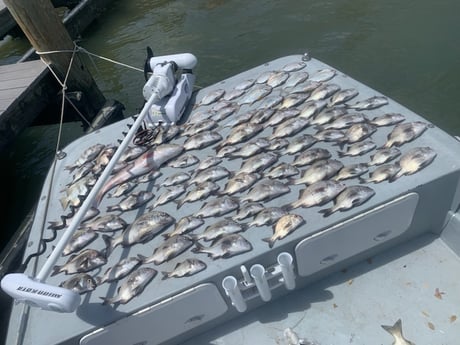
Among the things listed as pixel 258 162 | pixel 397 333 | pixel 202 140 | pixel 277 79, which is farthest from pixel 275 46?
pixel 397 333

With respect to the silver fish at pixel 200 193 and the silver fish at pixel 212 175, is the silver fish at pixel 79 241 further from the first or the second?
the silver fish at pixel 212 175

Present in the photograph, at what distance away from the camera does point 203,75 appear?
31.1ft

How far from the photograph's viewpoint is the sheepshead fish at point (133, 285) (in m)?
2.80

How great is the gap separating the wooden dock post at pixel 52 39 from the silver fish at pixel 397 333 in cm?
664

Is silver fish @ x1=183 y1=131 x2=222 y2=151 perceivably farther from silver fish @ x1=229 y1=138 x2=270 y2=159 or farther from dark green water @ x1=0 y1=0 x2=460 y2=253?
dark green water @ x1=0 y1=0 x2=460 y2=253

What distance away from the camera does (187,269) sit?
9.35 ft

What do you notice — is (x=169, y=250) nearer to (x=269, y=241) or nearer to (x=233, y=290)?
(x=233, y=290)

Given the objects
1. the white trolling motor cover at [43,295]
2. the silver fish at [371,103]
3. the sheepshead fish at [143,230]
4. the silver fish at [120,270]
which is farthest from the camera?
the silver fish at [371,103]

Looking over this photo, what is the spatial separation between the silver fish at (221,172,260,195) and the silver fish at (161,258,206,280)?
2.58ft

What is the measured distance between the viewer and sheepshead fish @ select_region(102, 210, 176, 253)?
128 inches

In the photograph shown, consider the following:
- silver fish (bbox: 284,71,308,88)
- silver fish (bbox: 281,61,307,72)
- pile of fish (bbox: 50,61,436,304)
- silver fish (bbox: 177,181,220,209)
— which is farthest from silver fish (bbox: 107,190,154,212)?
silver fish (bbox: 281,61,307,72)

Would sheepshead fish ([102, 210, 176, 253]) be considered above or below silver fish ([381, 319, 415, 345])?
above

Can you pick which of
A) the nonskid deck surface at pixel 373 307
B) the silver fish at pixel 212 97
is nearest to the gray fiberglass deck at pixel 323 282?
the nonskid deck surface at pixel 373 307

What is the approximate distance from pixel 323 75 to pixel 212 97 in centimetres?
145
